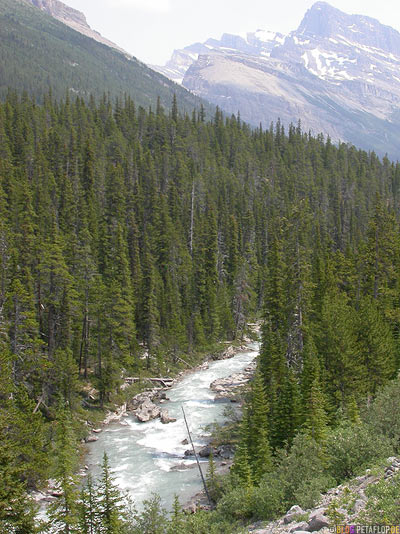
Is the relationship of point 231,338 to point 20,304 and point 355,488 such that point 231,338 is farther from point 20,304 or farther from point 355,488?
point 355,488

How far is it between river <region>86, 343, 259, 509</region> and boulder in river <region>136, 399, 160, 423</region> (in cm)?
57

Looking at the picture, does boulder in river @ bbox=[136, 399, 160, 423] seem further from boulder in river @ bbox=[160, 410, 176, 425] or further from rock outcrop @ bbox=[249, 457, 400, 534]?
Answer: rock outcrop @ bbox=[249, 457, 400, 534]

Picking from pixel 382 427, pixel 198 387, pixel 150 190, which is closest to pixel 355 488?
pixel 382 427

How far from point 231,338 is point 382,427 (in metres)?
52.3

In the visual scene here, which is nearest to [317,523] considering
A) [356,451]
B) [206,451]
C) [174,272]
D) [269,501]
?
[269,501]

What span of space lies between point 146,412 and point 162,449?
761 centimetres

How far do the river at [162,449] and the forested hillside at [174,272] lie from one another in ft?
12.3

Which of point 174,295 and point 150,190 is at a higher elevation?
point 150,190

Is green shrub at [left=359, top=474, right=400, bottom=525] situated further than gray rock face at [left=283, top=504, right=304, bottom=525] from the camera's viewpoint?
No

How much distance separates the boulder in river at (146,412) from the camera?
4416 cm

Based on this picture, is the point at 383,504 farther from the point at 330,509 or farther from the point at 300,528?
the point at 300,528

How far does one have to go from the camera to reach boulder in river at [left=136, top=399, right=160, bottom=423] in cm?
4416

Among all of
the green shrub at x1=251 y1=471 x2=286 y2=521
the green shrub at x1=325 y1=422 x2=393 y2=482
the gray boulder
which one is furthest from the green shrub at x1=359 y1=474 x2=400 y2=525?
the green shrub at x1=251 y1=471 x2=286 y2=521

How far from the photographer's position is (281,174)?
132500 millimetres
